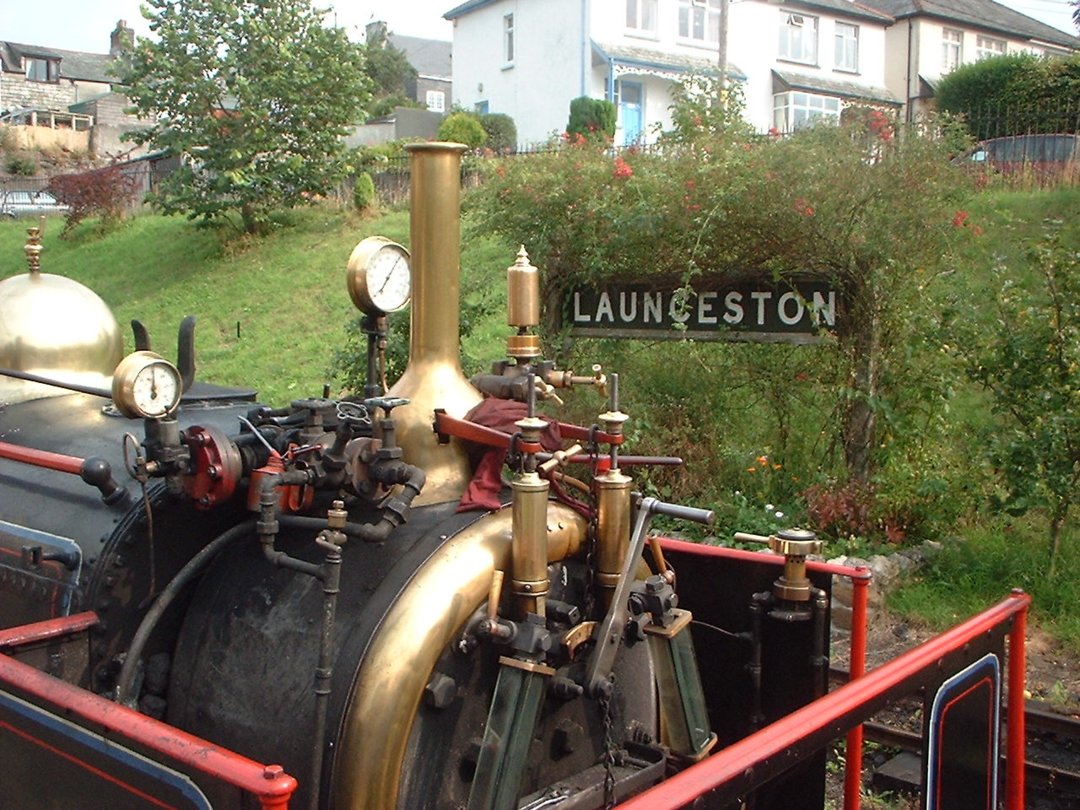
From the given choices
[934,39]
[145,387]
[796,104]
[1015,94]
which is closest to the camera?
[145,387]

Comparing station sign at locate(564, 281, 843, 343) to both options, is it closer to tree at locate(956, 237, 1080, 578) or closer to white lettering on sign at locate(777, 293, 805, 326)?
white lettering on sign at locate(777, 293, 805, 326)

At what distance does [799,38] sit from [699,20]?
3.54m

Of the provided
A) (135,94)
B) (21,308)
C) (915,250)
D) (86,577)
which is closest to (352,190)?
(135,94)

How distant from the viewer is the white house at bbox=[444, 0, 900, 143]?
28.1 m

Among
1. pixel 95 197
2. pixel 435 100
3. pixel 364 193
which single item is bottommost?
pixel 364 193

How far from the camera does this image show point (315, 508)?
2.67 metres

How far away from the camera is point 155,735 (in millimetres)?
1987

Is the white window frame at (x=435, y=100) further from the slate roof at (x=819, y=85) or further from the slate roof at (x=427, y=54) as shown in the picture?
the slate roof at (x=819, y=85)

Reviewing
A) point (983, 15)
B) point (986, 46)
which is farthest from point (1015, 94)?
point (983, 15)

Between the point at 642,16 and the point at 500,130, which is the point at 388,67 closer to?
the point at 642,16

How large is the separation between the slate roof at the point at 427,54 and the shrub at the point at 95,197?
39.4 m

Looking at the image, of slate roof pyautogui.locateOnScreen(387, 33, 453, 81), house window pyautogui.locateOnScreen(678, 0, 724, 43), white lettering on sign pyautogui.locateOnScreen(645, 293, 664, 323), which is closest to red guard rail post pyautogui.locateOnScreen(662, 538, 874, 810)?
white lettering on sign pyautogui.locateOnScreen(645, 293, 664, 323)

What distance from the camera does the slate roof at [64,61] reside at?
61.0 meters

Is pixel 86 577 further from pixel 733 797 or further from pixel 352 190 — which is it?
pixel 352 190
